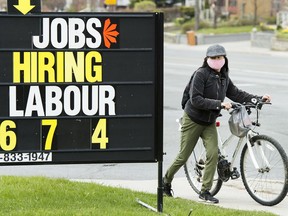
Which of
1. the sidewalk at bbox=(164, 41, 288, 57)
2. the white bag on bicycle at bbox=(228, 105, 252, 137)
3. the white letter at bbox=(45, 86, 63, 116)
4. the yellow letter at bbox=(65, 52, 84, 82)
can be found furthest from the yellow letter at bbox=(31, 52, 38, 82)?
the sidewalk at bbox=(164, 41, 288, 57)

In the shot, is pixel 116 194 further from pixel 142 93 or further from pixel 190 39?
pixel 190 39

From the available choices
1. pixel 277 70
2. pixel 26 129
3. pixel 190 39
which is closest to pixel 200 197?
pixel 26 129

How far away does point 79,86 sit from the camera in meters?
7.65

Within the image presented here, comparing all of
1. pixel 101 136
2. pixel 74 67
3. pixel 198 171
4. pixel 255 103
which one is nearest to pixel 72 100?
pixel 74 67

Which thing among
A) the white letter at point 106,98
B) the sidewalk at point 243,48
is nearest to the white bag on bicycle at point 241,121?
the white letter at point 106,98

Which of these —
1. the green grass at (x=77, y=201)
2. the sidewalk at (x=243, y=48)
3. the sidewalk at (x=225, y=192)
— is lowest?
the sidewalk at (x=243, y=48)

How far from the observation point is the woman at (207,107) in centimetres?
866

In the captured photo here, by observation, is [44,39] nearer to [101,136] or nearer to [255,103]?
[101,136]

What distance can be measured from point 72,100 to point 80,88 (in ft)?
0.43

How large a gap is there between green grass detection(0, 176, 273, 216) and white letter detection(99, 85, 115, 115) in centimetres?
90

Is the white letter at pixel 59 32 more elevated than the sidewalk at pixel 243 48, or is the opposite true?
the white letter at pixel 59 32

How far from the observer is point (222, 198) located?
30.2ft

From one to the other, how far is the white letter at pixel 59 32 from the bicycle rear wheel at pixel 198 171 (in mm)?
2603

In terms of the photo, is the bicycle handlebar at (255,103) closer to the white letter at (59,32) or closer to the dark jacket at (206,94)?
the dark jacket at (206,94)
